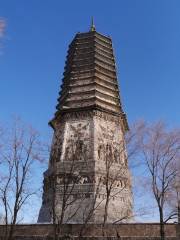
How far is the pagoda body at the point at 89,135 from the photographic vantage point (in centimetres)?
2522

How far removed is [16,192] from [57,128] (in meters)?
14.8

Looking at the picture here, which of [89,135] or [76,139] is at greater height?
[89,135]

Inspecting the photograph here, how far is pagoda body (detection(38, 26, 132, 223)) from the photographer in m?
25.2

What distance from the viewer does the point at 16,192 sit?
15875 millimetres

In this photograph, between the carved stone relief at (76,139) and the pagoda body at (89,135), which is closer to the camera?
the pagoda body at (89,135)

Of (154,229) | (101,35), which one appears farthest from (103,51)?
(154,229)

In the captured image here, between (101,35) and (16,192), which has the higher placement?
(101,35)

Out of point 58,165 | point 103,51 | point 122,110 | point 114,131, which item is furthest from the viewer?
point 103,51

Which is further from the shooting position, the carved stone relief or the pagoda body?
the carved stone relief

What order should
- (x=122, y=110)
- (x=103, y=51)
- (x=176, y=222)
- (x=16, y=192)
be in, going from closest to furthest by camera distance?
1. (x=16, y=192)
2. (x=176, y=222)
3. (x=122, y=110)
4. (x=103, y=51)

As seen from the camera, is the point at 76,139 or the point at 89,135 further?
the point at 89,135

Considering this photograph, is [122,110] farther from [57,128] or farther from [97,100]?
[57,128]

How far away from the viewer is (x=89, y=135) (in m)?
28.4

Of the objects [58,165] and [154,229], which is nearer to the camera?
[154,229]
